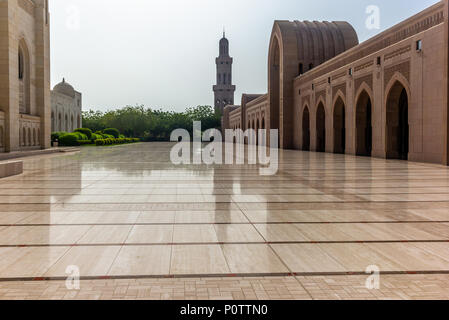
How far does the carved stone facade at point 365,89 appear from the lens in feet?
45.4

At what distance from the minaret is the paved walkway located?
77.1 m

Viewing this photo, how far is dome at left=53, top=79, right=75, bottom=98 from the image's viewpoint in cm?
5225

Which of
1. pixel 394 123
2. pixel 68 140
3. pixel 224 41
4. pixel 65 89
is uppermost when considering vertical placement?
pixel 224 41

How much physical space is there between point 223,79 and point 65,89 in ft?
125

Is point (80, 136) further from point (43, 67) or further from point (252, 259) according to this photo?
point (252, 259)

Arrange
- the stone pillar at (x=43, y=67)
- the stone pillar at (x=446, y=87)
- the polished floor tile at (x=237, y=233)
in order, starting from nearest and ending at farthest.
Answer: the polished floor tile at (x=237, y=233), the stone pillar at (x=446, y=87), the stone pillar at (x=43, y=67)

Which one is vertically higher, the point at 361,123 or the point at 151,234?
the point at 361,123

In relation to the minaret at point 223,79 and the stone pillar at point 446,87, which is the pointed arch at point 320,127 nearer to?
the stone pillar at point 446,87

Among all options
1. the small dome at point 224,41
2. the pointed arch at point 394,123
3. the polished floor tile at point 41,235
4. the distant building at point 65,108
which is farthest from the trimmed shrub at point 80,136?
the small dome at point 224,41

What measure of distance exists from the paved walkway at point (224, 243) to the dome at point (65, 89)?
48.7 m

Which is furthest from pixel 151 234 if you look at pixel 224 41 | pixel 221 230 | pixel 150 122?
pixel 224 41

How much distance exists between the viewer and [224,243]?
3.81 meters
